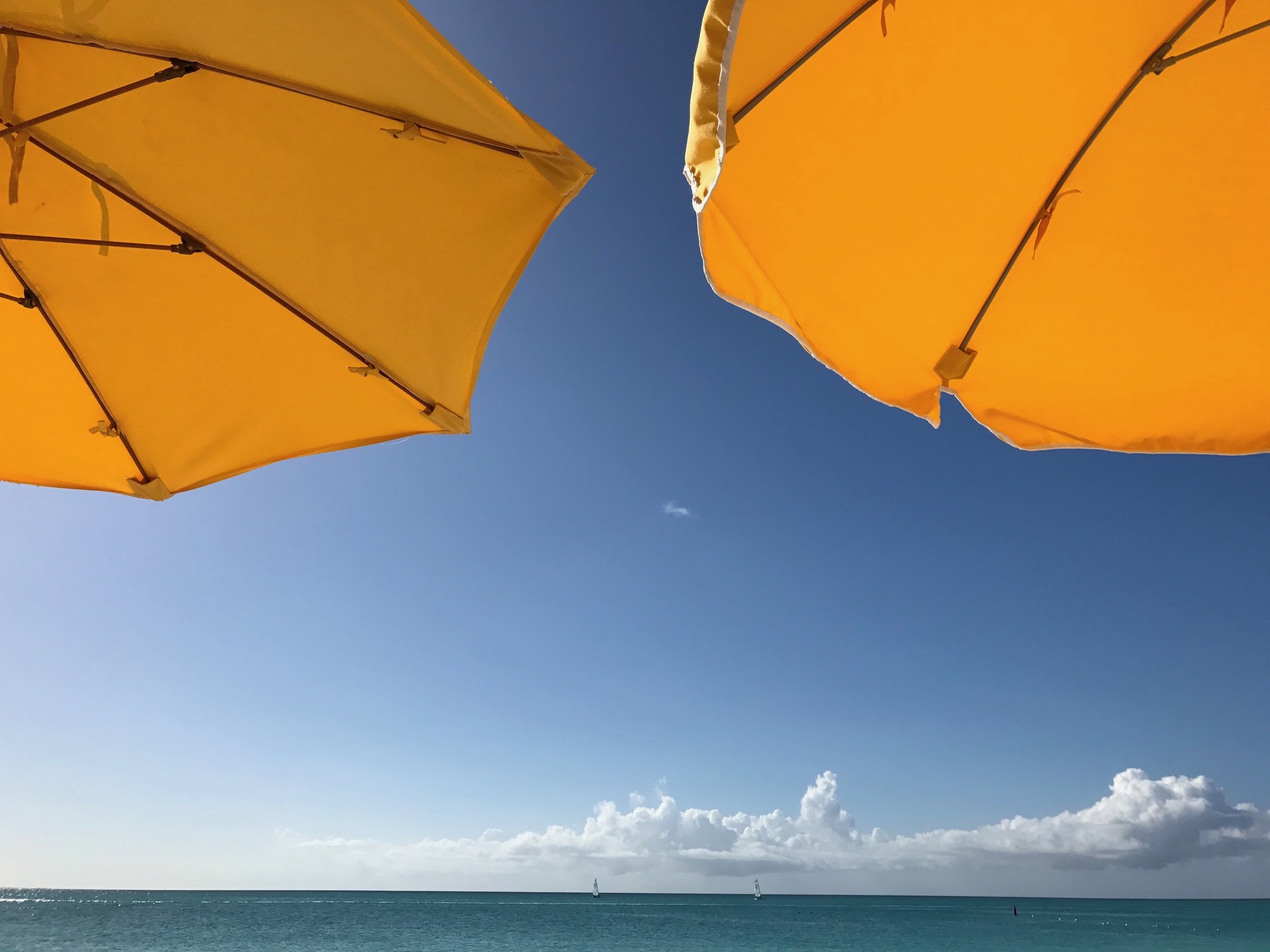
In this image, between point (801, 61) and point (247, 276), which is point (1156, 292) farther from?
point (247, 276)

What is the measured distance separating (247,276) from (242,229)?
13 cm

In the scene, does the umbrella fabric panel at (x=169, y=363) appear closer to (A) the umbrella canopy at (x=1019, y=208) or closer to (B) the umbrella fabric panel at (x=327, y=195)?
(B) the umbrella fabric panel at (x=327, y=195)

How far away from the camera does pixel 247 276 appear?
2107 millimetres

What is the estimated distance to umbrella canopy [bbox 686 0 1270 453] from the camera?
1.56 metres

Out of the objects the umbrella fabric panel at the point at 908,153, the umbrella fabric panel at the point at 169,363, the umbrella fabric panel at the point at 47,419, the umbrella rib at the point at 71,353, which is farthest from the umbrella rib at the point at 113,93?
the umbrella fabric panel at the point at 908,153

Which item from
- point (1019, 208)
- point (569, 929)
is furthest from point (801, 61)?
point (569, 929)

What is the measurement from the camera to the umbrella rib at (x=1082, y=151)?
5.16 feet

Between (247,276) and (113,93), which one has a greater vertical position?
(113,93)

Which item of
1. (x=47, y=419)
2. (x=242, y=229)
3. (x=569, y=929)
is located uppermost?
(x=242, y=229)

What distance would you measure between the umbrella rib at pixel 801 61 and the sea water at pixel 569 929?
4401 cm

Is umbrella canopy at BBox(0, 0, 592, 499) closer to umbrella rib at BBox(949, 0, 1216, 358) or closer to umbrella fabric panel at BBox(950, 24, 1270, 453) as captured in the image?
umbrella rib at BBox(949, 0, 1216, 358)

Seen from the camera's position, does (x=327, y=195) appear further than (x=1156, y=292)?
Yes

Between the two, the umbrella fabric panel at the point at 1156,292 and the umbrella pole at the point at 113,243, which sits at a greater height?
the umbrella pole at the point at 113,243

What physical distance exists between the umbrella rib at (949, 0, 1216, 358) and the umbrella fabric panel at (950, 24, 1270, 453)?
22 mm
